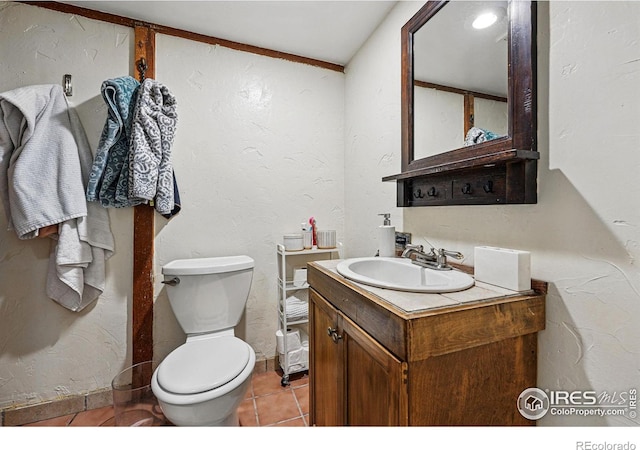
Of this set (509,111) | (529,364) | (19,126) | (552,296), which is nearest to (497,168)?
(509,111)

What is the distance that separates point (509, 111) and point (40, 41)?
2.05m

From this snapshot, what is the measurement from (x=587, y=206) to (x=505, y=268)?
0.76 feet

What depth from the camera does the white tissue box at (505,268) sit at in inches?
29.0

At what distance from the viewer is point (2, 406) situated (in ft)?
4.37

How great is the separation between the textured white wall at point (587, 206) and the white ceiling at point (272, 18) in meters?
0.94

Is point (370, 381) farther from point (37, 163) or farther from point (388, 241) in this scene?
point (37, 163)

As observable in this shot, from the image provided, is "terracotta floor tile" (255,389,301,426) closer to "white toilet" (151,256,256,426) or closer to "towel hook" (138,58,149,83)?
"white toilet" (151,256,256,426)

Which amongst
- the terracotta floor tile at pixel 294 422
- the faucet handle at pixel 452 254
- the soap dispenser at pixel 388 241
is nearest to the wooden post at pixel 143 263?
the terracotta floor tile at pixel 294 422

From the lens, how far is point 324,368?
3.44ft

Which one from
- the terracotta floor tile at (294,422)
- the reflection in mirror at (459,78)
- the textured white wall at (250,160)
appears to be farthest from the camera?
the textured white wall at (250,160)

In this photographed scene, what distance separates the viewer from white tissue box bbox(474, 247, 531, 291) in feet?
2.42

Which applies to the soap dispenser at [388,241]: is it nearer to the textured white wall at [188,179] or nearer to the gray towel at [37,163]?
the textured white wall at [188,179]

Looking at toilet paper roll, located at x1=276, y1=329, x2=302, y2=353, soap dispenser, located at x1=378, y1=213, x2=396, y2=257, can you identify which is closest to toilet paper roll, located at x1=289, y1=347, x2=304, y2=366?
toilet paper roll, located at x1=276, y1=329, x2=302, y2=353

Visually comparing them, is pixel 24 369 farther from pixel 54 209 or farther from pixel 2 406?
pixel 54 209
